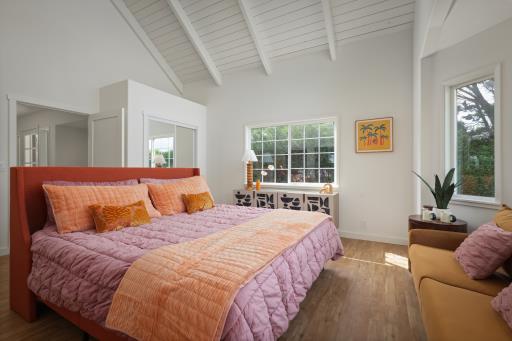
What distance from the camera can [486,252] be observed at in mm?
1474

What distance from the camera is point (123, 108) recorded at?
3.72 meters

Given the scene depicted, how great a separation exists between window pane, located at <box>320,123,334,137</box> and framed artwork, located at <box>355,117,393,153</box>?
0.43 meters

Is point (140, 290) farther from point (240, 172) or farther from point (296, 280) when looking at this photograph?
point (240, 172)

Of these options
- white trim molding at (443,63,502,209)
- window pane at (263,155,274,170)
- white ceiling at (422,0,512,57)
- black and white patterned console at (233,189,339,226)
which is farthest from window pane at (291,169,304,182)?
white ceiling at (422,0,512,57)

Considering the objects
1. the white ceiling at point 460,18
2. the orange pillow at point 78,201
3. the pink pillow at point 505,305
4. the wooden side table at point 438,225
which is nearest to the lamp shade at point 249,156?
the orange pillow at point 78,201

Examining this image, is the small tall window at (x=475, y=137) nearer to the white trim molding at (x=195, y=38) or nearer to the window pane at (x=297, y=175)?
the window pane at (x=297, y=175)

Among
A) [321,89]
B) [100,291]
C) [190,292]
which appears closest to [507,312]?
[190,292]

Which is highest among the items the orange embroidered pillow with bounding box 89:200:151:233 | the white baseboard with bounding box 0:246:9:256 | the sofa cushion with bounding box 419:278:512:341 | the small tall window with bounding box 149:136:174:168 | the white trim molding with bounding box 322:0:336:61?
the white trim molding with bounding box 322:0:336:61

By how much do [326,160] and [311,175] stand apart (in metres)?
0.36

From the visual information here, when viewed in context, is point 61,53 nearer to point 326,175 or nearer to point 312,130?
point 312,130

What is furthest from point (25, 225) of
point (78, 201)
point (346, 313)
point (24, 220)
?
point (346, 313)

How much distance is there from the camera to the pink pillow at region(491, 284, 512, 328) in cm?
103

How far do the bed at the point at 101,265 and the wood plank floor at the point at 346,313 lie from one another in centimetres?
15

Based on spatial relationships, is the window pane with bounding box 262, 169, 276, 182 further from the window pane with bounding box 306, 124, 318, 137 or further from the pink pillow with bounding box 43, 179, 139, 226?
the pink pillow with bounding box 43, 179, 139, 226
